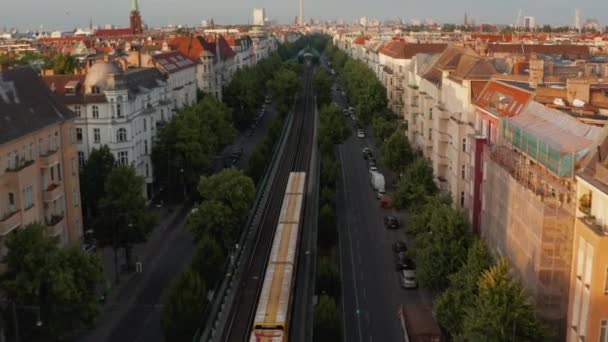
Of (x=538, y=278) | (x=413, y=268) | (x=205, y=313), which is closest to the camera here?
(x=538, y=278)

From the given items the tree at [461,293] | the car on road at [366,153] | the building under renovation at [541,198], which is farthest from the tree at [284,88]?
the tree at [461,293]

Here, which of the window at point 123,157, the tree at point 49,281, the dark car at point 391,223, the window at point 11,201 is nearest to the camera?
the tree at point 49,281

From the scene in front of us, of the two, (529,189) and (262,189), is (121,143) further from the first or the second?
(529,189)

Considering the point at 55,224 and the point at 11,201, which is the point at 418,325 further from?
the point at 11,201

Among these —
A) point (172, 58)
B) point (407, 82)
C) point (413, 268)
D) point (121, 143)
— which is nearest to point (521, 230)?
point (413, 268)

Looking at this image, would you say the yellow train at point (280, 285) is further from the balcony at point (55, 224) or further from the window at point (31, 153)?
the window at point (31, 153)

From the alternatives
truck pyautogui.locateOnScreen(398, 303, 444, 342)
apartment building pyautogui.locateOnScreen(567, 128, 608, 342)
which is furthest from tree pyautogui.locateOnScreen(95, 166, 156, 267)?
apartment building pyautogui.locateOnScreen(567, 128, 608, 342)
